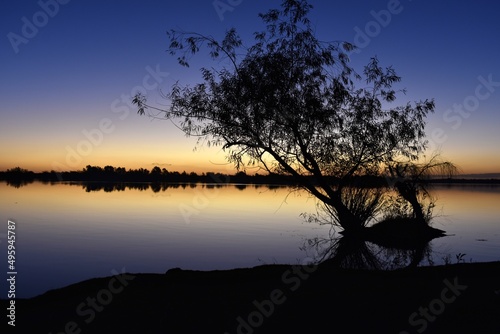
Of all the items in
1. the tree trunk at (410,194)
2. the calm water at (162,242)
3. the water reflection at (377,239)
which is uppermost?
the tree trunk at (410,194)

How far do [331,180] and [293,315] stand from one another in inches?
553

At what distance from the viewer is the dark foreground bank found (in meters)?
7.48

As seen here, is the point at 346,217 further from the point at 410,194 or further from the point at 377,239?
the point at 410,194

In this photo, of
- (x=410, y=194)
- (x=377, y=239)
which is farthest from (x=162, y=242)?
(x=410, y=194)

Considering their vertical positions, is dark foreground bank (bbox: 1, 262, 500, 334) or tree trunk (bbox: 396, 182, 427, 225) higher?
tree trunk (bbox: 396, 182, 427, 225)

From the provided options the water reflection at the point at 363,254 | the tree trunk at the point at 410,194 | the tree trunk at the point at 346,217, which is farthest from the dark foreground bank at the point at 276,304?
the tree trunk at the point at 410,194

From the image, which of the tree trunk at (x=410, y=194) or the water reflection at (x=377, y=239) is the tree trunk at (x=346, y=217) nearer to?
the water reflection at (x=377, y=239)

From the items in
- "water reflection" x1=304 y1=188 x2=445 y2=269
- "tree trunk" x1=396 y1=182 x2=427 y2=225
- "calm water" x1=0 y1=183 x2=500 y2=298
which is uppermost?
"tree trunk" x1=396 y1=182 x2=427 y2=225

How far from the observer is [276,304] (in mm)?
8500

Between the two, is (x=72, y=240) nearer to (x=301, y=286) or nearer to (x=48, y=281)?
(x=48, y=281)

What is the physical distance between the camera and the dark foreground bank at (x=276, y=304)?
7484mm

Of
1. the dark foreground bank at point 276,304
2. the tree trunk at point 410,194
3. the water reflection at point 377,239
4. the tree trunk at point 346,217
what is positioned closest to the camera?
the dark foreground bank at point 276,304

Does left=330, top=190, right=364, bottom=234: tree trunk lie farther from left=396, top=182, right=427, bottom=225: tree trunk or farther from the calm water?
left=396, top=182, right=427, bottom=225: tree trunk

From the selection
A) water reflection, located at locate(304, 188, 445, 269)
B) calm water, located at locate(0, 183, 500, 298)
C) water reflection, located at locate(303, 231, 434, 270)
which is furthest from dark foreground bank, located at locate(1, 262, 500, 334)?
water reflection, located at locate(304, 188, 445, 269)
